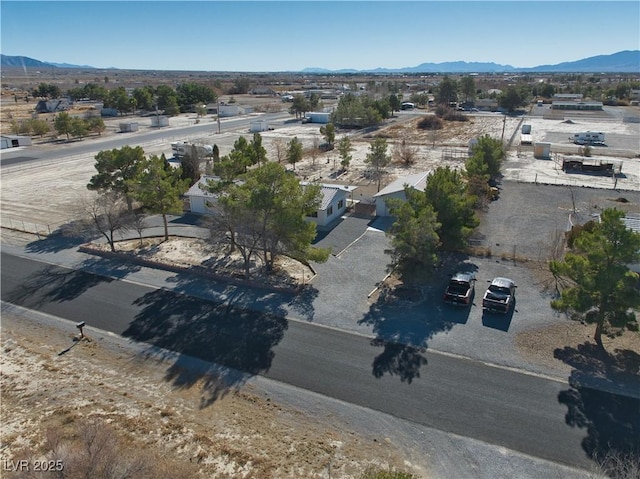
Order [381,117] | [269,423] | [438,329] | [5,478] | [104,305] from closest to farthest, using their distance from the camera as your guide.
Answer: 1. [5,478]
2. [269,423]
3. [438,329]
4. [104,305]
5. [381,117]

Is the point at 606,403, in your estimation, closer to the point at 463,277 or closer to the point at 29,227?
the point at 463,277

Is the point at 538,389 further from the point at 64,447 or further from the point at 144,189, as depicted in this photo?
the point at 144,189

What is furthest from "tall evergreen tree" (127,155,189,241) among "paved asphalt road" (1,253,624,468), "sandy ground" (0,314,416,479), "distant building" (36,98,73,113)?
"distant building" (36,98,73,113)

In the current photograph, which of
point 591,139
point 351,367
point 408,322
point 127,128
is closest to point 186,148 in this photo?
point 127,128

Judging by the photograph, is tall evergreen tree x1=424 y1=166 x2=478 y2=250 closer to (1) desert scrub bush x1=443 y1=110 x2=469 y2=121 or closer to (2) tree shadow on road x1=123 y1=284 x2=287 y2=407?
(2) tree shadow on road x1=123 y1=284 x2=287 y2=407

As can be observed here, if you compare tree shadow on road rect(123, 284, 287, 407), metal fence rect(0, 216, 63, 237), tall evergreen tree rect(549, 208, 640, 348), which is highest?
tall evergreen tree rect(549, 208, 640, 348)

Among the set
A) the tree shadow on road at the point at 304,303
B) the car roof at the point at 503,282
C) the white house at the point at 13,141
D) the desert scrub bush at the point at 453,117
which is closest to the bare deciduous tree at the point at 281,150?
the tree shadow on road at the point at 304,303

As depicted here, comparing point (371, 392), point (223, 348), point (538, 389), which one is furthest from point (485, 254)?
point (223, 348)
